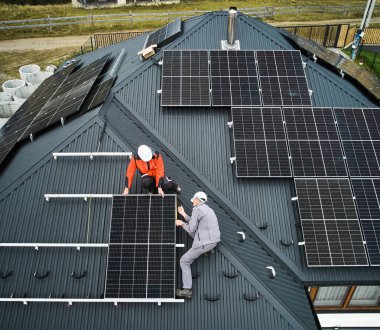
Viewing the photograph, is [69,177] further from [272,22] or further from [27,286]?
[272,22]

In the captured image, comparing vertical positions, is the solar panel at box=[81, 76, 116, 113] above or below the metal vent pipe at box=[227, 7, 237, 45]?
below

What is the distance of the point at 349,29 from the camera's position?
4141cm

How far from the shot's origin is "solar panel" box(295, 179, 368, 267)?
15070 millimetres

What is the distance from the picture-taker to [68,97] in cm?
2044

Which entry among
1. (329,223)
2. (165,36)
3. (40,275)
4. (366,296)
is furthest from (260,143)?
(40,275)

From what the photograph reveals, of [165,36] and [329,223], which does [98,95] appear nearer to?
[165,36]

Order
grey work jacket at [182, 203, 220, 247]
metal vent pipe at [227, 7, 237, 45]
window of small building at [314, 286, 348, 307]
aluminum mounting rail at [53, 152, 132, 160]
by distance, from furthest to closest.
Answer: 1. metal vent pipe at [227, 7, 237, 45]
2. aluminum mounting rail at [53, 152, 132, 160]
3. window of small building at [314, 286, 348, 307]
4. grey work jacket at [182, 203, 220, 247]

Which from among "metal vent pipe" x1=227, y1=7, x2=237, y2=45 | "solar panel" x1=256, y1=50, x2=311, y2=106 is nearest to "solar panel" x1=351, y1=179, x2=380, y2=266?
"solar panel" x1=256, y1=50, x2=311, y2=106

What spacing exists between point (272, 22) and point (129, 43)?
30.7 m

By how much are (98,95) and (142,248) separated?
8.47m

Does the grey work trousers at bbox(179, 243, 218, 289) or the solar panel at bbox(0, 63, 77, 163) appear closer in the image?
the grey work trousers at bbox(179, 243, 218, 289)

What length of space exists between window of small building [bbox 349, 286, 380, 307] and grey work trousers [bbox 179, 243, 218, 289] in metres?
6.43

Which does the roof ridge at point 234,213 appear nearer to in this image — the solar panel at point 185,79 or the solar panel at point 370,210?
the solar panel at point 185,79

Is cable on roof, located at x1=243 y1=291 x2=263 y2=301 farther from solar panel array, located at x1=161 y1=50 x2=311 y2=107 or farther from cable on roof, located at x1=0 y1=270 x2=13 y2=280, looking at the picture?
solar panel array, located at x1=161 y1=50 x2=311 y2=107
